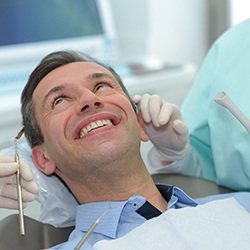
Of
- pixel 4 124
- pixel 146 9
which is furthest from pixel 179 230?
pixel 146 9

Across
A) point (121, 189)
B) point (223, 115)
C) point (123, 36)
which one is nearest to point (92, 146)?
point (121, 189)

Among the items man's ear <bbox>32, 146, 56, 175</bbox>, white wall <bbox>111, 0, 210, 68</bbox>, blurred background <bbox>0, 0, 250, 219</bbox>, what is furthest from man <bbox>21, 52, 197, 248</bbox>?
white wall <bbox>111, 0, 210, 68</bbox>

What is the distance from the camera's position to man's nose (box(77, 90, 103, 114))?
3.62 ft

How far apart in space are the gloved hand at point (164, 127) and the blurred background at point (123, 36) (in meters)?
0.70

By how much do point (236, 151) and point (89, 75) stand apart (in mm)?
411

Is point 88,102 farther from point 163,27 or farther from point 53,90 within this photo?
point 163,27

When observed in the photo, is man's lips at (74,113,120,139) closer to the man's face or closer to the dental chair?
the man's face

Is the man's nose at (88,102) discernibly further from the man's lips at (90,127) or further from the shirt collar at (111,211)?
the shirt collar at (111,211)

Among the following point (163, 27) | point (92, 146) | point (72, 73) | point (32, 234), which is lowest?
point (163, 27)

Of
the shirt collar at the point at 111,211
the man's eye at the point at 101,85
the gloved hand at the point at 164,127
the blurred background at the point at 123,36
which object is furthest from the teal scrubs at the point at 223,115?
the blurred background at the point at 123,36

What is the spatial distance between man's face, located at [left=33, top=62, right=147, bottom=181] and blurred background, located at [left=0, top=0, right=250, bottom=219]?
70 cm

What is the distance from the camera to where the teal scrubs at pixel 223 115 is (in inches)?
49.2

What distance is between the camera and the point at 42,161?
119 centimetres

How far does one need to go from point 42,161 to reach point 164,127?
1.11 feet
